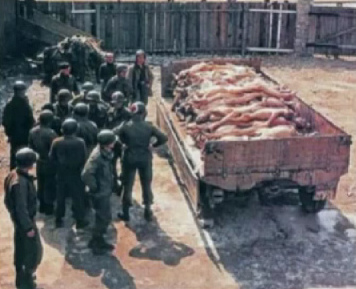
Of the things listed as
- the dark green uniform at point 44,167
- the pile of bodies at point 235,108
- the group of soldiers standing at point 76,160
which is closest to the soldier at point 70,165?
the group of soldiers standing at point 76,160

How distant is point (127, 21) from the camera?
2388 cm

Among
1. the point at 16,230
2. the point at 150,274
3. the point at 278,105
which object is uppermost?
the point at 278,105

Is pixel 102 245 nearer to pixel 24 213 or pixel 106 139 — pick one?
pixel 106 139

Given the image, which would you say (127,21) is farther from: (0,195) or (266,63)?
(0,195)

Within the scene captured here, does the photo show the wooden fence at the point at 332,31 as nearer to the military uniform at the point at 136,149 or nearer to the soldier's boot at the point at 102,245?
the military uniform at the point at 136,149

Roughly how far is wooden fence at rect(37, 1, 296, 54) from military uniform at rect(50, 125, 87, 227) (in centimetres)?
1330

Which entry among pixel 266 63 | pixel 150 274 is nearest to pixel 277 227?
pixel 150 274

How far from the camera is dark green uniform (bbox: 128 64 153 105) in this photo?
1498cm

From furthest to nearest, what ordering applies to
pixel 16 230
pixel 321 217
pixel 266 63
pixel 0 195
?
pixel 266 63 < pixel 0 195 < pixel 321 217 < pixel 16 230

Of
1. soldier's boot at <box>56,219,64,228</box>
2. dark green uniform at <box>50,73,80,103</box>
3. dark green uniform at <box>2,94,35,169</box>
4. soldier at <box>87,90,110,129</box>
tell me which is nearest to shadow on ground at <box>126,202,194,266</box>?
soldier's boot at <box>56,219,64,228</box>

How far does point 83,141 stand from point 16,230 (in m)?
2.04

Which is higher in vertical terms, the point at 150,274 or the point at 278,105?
the point at 278,105

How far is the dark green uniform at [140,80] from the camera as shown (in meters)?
15.0

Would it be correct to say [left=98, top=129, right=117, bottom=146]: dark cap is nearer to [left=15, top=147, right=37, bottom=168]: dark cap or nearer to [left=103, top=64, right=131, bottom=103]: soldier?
[left=15, top=147, right=37, bottom=168]: dark cap
